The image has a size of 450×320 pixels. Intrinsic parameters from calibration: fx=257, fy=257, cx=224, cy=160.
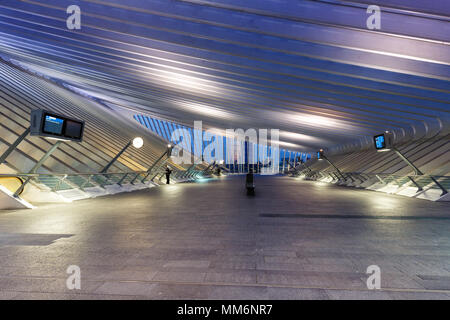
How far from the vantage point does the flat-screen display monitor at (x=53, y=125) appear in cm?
705

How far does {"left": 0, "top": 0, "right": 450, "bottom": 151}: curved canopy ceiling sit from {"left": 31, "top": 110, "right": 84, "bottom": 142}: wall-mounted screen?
339 centimetres

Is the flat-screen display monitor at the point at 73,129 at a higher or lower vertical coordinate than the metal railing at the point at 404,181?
higher

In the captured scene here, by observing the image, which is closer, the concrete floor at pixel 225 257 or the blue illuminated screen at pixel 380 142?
the concrete floor at pixel 225 257

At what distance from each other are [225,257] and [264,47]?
7157mm

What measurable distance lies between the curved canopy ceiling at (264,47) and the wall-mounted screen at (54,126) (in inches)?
133

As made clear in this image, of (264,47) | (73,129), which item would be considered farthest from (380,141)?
(73,129)

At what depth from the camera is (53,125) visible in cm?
727

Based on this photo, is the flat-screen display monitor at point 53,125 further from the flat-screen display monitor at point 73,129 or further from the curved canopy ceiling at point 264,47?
the curved canopy ceiling at point 264,47

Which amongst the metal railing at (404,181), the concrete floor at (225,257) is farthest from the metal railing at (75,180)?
the metal railing at (404,181)

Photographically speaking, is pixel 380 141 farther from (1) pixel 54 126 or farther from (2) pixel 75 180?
(2) pixel 75 180

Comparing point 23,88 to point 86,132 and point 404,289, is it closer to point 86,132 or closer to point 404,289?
point 86,132

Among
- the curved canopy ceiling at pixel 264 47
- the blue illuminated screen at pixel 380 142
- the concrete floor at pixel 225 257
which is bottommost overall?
the concrete floor at pixel 225 257

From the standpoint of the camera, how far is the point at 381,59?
317 inches

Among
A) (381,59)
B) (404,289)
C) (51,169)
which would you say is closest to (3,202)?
(51,169)
